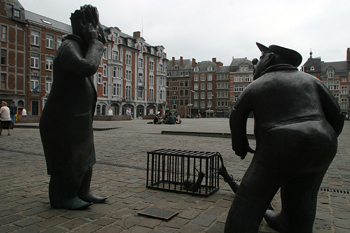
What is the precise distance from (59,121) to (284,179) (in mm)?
2477

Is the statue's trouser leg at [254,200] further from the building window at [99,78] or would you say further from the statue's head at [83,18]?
the building window at [99,78]

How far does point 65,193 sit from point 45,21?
4247 centimetres

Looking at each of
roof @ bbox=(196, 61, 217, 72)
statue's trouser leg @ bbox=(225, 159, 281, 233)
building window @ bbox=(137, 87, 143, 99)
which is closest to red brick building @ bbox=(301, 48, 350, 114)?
roof @ bbox=(196, 61, 217, 72)

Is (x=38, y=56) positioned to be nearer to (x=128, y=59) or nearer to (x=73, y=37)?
(x=128, y=59)

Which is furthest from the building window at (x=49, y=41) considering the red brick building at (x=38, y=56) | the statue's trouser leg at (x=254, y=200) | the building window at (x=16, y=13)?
the statue's trouser leg at (x=254, y=200)

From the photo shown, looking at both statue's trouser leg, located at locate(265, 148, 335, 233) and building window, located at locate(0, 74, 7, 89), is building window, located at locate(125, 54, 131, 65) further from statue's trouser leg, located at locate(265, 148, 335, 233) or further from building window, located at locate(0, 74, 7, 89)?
statue's trouser leg, located at locate(265, 148, 335, 233)

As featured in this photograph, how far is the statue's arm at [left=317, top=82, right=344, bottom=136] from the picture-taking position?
7.50 ft

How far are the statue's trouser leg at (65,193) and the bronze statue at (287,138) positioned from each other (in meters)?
1.91

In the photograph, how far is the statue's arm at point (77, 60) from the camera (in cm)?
295

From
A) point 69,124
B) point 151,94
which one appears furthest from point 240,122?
point 151,94

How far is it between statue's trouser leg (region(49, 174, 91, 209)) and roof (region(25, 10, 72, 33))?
39.9 metres

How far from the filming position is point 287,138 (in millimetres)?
2111

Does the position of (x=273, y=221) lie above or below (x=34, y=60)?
below

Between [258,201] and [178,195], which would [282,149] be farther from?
[178,195]
